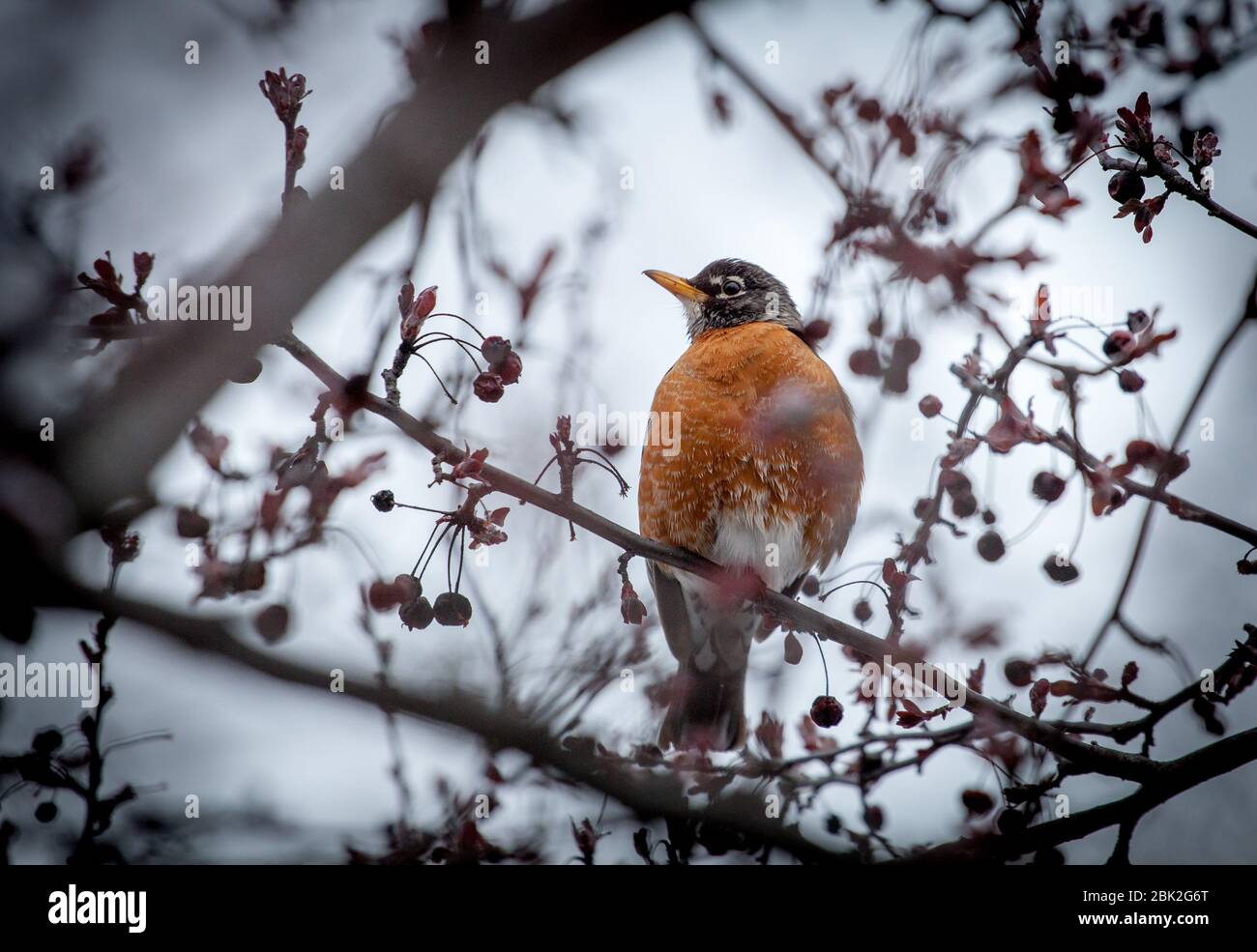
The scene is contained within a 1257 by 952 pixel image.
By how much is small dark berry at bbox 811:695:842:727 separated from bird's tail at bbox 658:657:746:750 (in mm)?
984

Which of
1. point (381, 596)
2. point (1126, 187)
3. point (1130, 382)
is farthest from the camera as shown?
point (381, 596)

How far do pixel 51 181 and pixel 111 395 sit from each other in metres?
0.61

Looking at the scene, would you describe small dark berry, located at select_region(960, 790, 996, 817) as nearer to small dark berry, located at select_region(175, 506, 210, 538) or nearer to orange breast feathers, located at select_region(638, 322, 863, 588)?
orange breast feathers, located at select_region(638, 322, 863, 588)

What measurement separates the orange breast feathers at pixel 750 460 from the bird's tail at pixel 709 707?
500 millimetres

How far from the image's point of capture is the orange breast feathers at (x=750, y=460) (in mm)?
2748

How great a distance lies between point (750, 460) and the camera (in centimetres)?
274

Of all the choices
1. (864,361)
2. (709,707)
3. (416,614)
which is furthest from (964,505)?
(709,707)

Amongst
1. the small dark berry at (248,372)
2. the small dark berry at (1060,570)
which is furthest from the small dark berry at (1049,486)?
the small dark berry at (248,372)

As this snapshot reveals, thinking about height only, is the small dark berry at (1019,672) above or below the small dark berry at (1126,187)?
below

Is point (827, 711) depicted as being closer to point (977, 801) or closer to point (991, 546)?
point (977, 801)

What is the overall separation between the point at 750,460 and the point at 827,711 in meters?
0.87

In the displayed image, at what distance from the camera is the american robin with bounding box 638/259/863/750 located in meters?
2.75

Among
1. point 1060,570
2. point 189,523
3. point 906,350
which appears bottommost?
point 1060,570

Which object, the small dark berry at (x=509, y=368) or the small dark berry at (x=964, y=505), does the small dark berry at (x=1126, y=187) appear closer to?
the small dark berry at (x=964, y=505)
